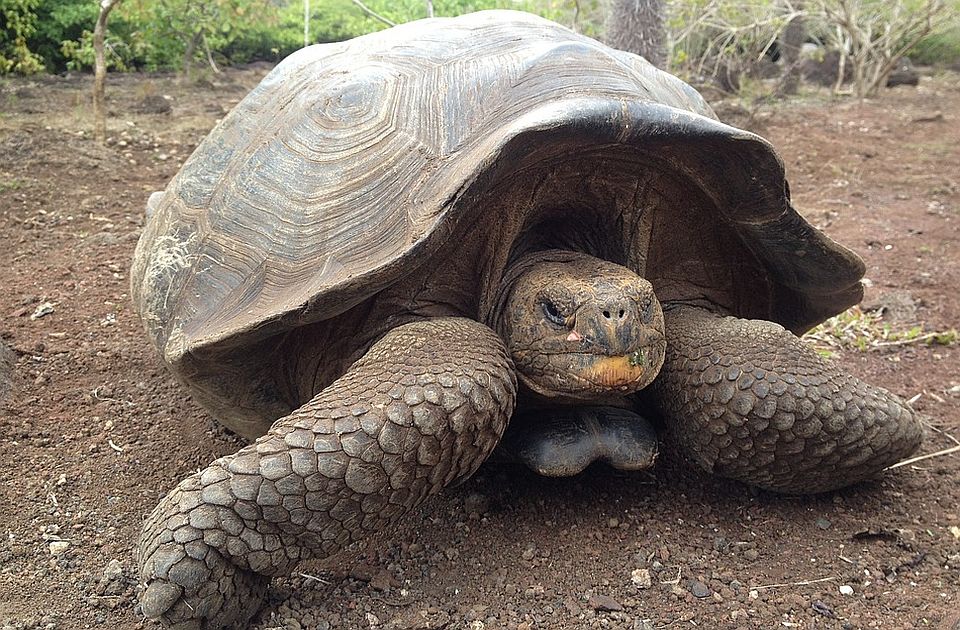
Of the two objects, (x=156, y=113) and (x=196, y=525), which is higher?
(x=196, y=525)

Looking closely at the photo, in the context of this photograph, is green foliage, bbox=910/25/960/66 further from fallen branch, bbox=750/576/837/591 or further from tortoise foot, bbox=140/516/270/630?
tortoise foot, bbox=140/516/270/630

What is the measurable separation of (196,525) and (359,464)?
1.21ft

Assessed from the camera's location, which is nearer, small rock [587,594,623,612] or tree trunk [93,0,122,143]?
small rock [587,594,623,612]

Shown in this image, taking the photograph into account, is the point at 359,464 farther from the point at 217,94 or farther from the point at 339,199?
the point at 217,94

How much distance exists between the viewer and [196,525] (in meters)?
1.73

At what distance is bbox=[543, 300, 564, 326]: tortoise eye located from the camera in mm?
2096

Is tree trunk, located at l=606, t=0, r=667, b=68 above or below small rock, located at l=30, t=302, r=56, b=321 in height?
above

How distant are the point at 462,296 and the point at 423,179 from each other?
1.30ft

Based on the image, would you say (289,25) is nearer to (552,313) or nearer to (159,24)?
(159,24)

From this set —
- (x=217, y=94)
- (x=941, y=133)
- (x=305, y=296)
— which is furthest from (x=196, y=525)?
(x=941, y=133)

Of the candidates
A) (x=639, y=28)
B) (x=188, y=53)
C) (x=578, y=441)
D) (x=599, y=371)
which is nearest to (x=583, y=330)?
(x=599, y=371)

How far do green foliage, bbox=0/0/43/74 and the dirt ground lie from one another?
Result: 451 cm

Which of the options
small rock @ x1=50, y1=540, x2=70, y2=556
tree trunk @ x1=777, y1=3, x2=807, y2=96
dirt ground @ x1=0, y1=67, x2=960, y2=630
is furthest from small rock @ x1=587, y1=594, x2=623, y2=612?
tree trunk @ x1=777, y1=3, x2=807, y2=96

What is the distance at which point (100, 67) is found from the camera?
5887 millimetres
